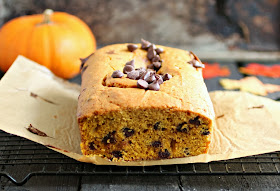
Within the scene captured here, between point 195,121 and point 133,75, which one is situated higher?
point 133,75

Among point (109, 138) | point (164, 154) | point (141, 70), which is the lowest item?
point (164, 154)

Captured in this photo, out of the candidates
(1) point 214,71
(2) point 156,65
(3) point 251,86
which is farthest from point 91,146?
(1) point 214,71

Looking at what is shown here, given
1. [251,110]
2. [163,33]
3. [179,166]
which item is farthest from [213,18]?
[179,166]

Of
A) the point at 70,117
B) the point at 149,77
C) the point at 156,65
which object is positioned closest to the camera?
the point at 149,77

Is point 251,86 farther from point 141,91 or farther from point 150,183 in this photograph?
point 150,183

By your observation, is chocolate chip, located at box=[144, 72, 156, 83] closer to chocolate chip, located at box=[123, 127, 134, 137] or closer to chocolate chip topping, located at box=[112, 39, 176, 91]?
chocolate chip topping, located at box=[112, 39, 176, 91]

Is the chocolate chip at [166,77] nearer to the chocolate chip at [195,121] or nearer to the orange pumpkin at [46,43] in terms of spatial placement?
the chocolate chip at [195,121]

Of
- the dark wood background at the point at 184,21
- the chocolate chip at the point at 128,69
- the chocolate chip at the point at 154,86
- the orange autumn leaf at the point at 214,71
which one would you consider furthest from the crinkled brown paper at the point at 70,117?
the dark wood background at the point at 184,21
